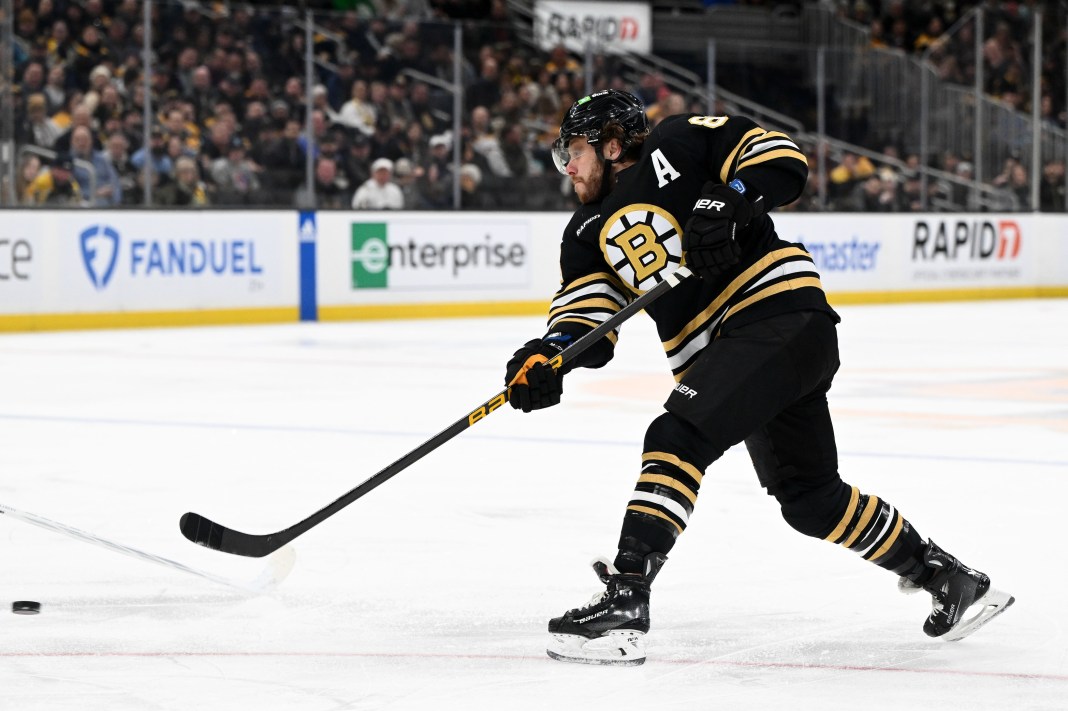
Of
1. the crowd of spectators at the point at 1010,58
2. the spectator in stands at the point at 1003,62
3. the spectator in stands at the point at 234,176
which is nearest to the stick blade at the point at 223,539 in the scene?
the spectator in stands at the point at 234,176

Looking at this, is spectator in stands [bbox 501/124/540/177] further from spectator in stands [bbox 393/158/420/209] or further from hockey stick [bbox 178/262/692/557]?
hockey stick [bbox 178/262/692/557]

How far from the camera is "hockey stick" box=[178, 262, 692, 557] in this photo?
9.80 ft

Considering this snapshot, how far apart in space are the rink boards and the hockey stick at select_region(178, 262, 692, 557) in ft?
26.0

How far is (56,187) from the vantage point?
1071 centimetres

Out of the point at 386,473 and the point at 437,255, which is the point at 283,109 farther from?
the point at 386,473

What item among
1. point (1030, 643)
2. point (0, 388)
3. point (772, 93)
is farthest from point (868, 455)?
point (772, 93)

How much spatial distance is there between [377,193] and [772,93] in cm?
391

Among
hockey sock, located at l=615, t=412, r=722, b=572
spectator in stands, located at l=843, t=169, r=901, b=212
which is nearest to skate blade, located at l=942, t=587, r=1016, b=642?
hockey sock, located at l=615, t=412, r=722, b=572

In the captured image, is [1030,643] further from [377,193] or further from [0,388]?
[377,193]

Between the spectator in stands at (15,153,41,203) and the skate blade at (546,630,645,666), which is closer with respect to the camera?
the skate blade at (546,630,645,666)

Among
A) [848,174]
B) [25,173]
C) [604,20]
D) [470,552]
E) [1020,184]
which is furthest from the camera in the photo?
[1020,184]

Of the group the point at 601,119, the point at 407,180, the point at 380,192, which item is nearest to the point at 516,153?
the point at 407,180

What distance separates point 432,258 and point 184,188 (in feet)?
6.72

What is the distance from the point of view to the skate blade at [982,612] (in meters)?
3.01
